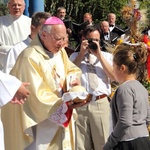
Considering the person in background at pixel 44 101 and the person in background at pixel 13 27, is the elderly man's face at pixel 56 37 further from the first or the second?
the person in background at pixel 13 27

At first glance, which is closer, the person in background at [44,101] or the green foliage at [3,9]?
the person in background at [44,101]

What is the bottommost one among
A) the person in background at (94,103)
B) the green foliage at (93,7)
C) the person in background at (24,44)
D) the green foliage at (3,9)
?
the green foliage at (93,7)

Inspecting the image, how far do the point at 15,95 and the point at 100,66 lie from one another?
164 cm

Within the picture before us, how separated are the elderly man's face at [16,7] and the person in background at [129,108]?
2558mm

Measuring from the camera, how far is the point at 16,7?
21.6 ft

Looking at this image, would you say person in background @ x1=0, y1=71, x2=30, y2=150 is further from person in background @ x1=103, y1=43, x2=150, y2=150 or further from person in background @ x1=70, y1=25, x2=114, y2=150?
person in background @ x1=70, y1=25, x2=114, y2=150

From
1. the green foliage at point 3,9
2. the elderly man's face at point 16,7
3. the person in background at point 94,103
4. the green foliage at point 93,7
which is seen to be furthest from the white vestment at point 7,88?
the green foliage at point 93,7

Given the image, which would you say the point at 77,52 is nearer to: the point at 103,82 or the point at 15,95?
the point at 103,82

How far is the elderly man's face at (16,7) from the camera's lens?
6434 mm

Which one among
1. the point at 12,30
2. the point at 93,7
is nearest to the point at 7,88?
the point at 12,30

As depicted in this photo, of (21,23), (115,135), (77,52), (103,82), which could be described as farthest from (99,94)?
(21,23)

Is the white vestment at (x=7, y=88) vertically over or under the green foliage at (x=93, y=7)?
over

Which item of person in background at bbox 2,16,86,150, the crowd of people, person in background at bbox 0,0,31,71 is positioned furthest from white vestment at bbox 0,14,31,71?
person in background at bbox 2,16,86,150

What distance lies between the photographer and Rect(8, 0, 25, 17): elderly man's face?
6434 millimetres
